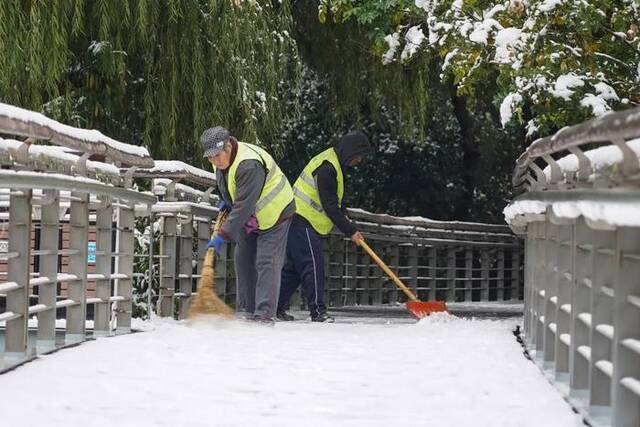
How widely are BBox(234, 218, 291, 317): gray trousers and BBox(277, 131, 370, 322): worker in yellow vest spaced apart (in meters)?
0.93

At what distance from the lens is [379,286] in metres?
19.9

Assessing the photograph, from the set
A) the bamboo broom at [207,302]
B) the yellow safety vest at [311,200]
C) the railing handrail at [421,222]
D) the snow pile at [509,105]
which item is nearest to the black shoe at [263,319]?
the bamboo broom at [207,302]

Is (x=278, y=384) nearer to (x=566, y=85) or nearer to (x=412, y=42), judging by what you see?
(x=566, y=85)

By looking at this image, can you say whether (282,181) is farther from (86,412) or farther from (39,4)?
(86,412)

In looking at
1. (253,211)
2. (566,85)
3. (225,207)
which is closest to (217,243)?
(253,211)

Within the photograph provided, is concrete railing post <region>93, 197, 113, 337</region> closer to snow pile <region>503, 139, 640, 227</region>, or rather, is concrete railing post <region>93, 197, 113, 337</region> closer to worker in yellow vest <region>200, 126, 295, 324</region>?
worker in yellow vest <region>200, 126, 295, 324</region>

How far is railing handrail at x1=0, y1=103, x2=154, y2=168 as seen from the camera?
21.4ft

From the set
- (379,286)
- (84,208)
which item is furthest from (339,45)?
(84,208)

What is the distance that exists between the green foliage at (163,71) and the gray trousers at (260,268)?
11.3ft

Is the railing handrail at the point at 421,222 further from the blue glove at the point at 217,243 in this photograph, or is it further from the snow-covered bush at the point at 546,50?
the blue glove at the point at 217,243

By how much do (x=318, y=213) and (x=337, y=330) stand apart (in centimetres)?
231

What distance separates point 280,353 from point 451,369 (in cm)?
103

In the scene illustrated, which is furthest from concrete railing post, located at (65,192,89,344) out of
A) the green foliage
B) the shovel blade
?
the green foliage

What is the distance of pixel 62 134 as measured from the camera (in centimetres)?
742
